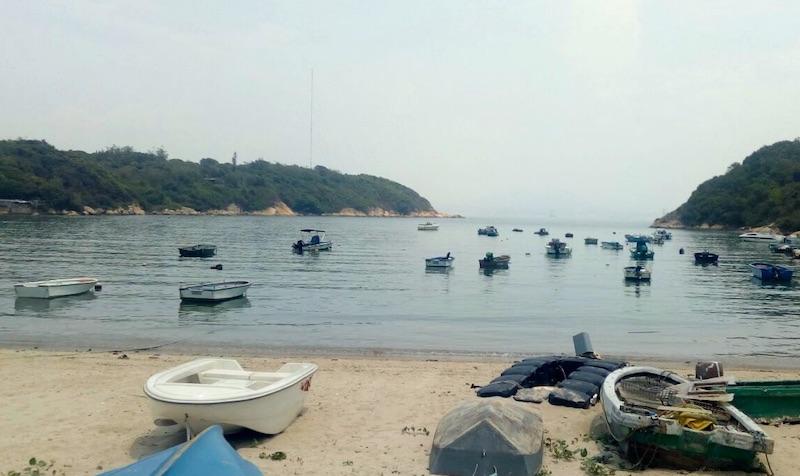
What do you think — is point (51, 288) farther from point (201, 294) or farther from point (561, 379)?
point (561, 379)

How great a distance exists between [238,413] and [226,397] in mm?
387

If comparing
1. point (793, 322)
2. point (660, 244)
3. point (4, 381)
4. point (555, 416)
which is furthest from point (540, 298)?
point (660, 244)

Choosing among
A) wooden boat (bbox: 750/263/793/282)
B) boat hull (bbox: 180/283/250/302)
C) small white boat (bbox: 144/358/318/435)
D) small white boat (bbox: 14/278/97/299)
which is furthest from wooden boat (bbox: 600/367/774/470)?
wooden boat (bbox: 750/263/793/282)

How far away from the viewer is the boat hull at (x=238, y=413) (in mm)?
10258

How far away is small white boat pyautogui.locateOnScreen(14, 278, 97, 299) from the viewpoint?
108 feet

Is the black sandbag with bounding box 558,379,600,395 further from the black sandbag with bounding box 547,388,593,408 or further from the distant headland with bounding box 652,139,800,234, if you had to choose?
the distant headland with bounding box 652,139,800,234

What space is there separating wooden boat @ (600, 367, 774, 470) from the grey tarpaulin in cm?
143

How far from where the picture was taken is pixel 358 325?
2802 cm

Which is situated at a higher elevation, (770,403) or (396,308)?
(770,403)

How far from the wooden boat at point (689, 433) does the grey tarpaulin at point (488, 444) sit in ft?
4.69

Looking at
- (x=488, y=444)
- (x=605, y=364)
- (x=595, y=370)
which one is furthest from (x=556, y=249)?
(x=488, y=444)

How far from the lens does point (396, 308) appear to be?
3362 centimetres

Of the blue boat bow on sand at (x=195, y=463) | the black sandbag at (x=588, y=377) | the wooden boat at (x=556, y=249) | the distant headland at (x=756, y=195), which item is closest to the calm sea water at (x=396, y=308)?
the black sandbag at (x=588, y=377)

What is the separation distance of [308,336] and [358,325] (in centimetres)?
351
